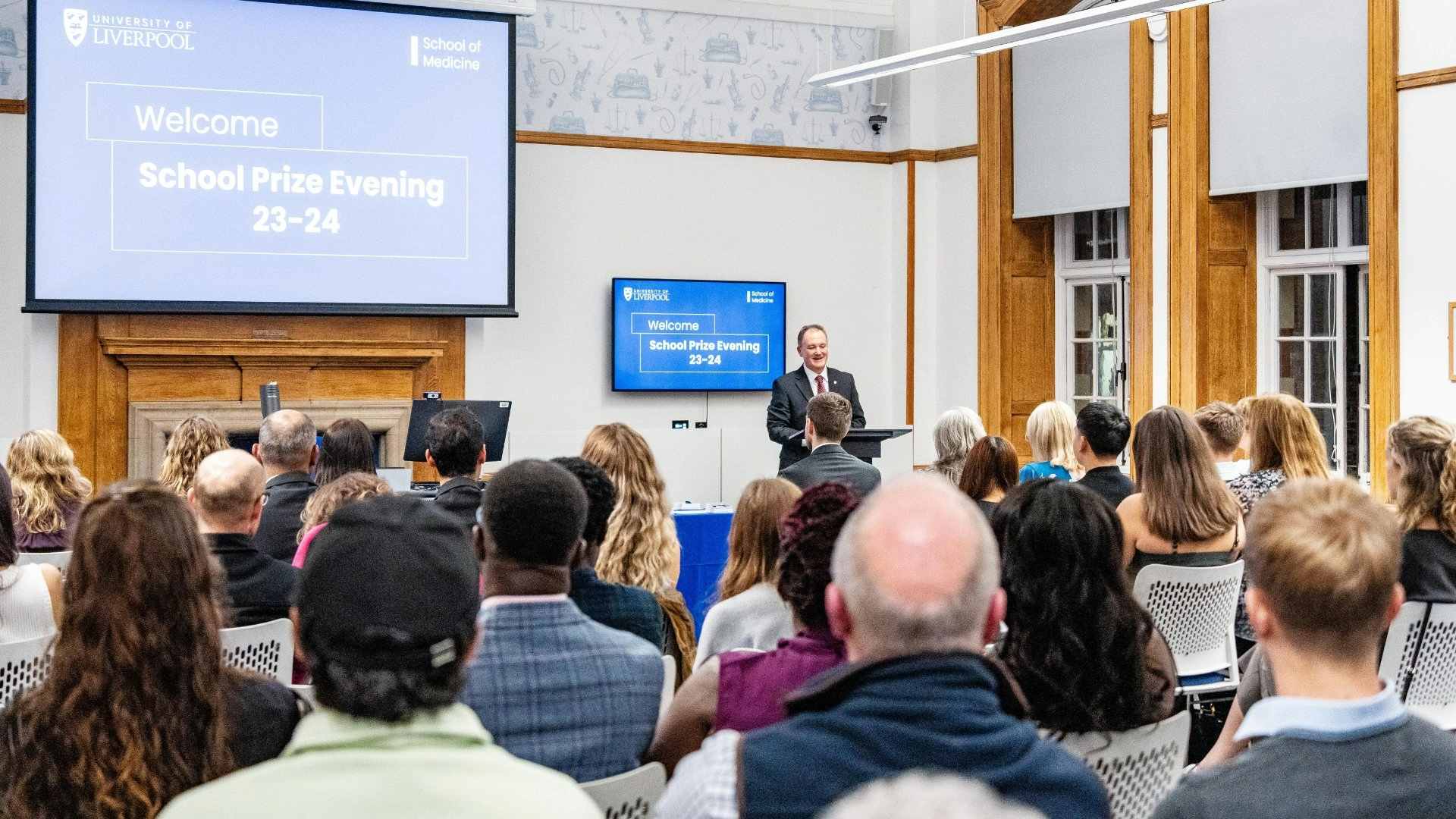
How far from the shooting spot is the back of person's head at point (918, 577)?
1387mm

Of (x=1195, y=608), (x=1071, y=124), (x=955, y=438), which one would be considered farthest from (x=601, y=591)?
(x=1071, y=124)

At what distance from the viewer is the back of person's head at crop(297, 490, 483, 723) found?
128 centimetres

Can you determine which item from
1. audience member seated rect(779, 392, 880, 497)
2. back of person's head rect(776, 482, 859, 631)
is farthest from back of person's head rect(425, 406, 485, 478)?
back of person's head rect(776, 482, 859, 631)

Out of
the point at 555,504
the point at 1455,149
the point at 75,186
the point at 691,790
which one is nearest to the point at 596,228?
the point at 75,186

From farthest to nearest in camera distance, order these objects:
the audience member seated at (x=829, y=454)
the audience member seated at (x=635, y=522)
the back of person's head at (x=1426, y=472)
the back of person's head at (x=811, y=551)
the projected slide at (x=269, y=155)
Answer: the projected slide at (x=269, y=155), the audience member seated at (x=829, y=454), the audience member seated at (x=635, y=522), the back of person's head at (x=1426, y=472), the back of person's head at (x=811, y=551)

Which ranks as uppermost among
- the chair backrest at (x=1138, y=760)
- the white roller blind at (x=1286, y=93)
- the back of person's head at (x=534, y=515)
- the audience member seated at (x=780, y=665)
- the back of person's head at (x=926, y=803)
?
the white roller blind at (x=1286, y=93)

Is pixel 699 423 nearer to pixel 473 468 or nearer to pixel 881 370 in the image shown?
pixel 881 370

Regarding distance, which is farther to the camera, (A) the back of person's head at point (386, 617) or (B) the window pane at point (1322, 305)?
(B) the window pane at point (1322, 305)

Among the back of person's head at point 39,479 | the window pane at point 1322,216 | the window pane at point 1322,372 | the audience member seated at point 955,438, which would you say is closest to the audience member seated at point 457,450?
the back of person's head at point 39,479

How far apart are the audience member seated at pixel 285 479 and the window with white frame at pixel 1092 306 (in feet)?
18.0

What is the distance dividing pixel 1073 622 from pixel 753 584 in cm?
85

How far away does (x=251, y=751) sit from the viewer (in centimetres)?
192

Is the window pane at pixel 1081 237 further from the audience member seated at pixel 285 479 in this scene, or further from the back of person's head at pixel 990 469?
the audience member seated at pixel 285 479

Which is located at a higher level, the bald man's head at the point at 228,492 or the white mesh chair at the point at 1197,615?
the bald man's head at the point at 228,492
